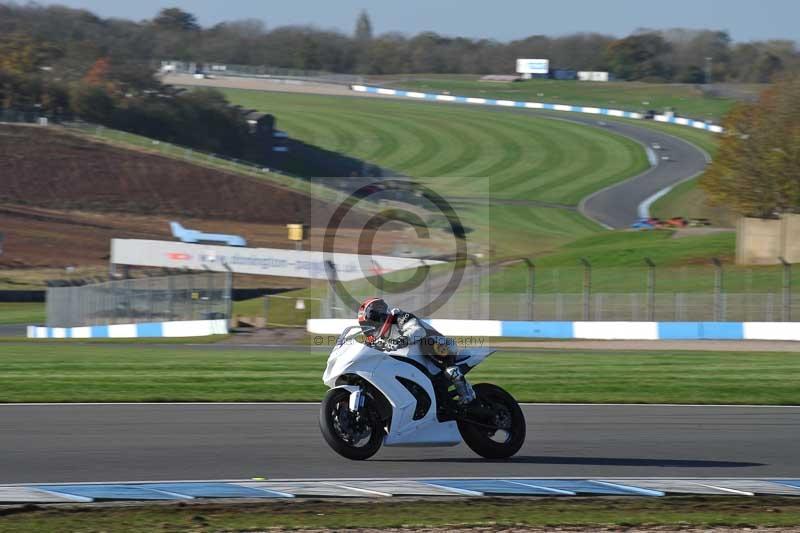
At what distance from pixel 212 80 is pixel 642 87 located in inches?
1935

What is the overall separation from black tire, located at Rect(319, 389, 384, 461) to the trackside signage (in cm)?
3519

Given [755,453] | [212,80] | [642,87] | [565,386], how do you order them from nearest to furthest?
[755,453] → [565,386] → [212,80] → [642,87]

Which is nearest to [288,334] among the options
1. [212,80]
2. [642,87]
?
[212,80]

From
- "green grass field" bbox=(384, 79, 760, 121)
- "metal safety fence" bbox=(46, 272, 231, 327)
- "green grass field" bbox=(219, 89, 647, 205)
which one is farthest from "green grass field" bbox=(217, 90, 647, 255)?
"metal safety fence" bbox=(46, 272, 231, 327)

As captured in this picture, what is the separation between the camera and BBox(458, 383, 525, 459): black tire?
1112 cm

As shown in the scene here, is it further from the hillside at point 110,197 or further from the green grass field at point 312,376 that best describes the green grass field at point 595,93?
the green grass field at point 312,376

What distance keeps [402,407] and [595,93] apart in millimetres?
122961

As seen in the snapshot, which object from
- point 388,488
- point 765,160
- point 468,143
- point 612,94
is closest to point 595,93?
point 612,94

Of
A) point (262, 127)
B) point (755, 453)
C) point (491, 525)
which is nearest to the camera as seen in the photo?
point (491, 525)

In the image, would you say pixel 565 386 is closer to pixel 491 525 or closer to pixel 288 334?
pixel 491 525

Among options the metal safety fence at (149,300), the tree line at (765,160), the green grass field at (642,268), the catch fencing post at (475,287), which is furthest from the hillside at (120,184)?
the metal safety fence at (149,300)

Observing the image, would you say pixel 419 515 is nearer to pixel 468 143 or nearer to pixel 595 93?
pixel 468 143

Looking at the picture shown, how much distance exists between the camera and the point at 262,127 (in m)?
94.9

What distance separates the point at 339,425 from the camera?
10.6 metres
